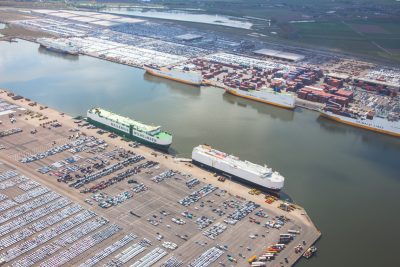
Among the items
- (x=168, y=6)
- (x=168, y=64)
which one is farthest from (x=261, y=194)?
(x=168, y=6)

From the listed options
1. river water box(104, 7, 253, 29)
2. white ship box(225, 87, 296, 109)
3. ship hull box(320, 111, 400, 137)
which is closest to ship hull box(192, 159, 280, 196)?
ship hull box(320, 111, 400, 137)

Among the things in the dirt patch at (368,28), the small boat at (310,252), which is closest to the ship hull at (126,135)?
the small boat at (310,252)

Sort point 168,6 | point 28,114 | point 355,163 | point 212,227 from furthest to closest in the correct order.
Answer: point 168,6
point 28,114
point 355,163
point 212,227

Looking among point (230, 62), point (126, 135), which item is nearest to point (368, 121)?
point (126, 135)

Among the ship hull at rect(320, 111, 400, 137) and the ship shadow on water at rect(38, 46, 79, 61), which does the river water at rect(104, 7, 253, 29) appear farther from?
the ship hull at rect(320, 111, 400, 137)

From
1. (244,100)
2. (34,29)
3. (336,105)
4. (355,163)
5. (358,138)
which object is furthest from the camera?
(34,29)

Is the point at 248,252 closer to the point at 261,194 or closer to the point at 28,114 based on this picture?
the point at 261,194

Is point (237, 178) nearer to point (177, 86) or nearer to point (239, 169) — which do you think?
point (239, 169)
